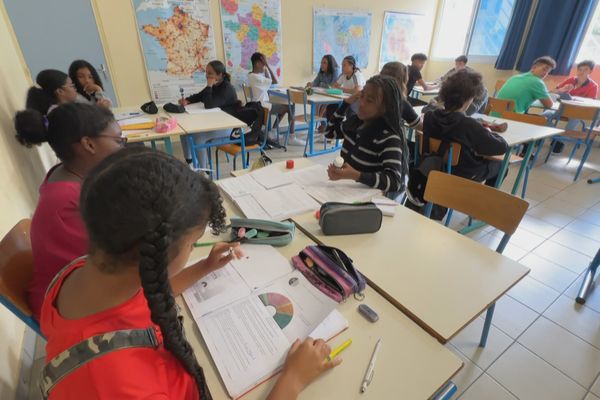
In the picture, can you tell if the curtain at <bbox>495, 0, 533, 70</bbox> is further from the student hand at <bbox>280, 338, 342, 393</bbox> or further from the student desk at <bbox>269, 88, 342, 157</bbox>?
the student hand at <bbox>280, 338, 342, 393</bbox>

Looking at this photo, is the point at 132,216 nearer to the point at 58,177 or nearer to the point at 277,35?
the point at 58,177

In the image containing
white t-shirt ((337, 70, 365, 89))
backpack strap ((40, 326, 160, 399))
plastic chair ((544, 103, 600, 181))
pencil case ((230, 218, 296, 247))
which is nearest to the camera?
backpack strap ((40, 326, 160, 399))

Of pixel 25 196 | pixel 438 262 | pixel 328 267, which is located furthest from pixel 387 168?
pixel 25 196

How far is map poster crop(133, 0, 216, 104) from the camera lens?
12.6 ft

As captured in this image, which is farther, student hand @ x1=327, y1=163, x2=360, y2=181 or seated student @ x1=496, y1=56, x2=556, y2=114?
seated student @ x1=496, y1=56, x2=556, y2=114

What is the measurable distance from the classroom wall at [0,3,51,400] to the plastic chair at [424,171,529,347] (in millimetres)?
1886

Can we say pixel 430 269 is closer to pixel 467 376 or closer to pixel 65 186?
pixel 467 376

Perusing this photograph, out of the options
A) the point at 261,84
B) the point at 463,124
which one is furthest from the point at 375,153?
the point at 261,84

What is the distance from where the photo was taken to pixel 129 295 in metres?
0.56

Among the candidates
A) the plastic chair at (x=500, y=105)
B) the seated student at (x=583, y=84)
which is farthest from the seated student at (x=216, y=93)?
the seated student at (x=583, y=84)

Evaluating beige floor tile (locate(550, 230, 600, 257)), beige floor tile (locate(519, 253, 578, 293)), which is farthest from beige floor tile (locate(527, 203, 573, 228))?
beige floor tile (locate(519, 253, 578, 293))

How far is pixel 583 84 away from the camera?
430cm

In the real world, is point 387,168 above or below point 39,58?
below

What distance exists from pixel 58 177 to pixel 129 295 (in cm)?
80
